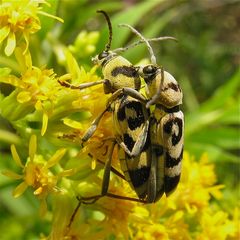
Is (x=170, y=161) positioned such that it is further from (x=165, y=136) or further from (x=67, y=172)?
(x=67, y=172)

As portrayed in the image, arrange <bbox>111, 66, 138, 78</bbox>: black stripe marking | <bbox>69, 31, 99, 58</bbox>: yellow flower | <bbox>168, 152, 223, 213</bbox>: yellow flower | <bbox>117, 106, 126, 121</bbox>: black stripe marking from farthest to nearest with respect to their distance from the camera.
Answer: <bbox>69, 31, 99, 58</bbox>: yellow flower < <bbox>168, 152, 223, 213</bbox>: yellow flower < <bbox>111, 66, 138, 78</bbox>: black stripe marking < <bbox>117, 106, 126, 121</bbox>: black stripe marking

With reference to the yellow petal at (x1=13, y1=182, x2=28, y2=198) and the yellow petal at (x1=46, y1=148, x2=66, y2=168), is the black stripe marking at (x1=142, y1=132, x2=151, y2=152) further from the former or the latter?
the yellow petal at (x1=13, y1=182, x2=28, y2=198)

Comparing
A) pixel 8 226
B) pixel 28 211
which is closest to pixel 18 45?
pixel 8 226

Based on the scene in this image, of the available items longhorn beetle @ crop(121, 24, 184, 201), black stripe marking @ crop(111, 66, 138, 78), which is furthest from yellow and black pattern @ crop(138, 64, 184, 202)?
black stripe marking @ crop(111, 66, 138, 78)

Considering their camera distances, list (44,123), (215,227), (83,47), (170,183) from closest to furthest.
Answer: (44,123) < (170,183) < (215,227) < (83,47)

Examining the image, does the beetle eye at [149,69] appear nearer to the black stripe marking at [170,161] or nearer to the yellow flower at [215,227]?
the black stripe marking at [170,161]

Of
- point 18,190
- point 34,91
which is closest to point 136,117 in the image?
point 34,91

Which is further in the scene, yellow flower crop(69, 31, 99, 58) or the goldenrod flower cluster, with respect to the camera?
yellow flower crop(69, 31, 99, 58)
